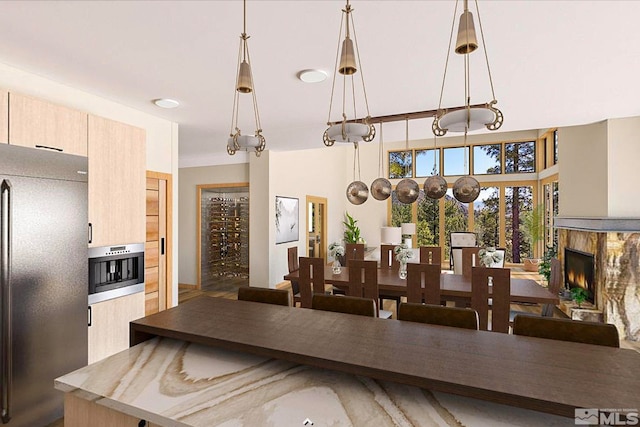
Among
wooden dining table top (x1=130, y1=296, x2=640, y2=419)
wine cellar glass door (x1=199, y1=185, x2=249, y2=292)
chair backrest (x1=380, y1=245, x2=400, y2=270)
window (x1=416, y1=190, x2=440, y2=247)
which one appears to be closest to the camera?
wooden dining table top (x1=130, y1=296, x2=640, y2=419)

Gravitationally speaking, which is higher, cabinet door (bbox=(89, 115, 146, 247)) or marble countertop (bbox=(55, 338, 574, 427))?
cabinet door (bbox=(89, 115, 146, 247))

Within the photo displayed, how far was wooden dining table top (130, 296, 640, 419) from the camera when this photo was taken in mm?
1062

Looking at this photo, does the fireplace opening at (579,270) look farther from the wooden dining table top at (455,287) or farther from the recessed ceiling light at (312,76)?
the recessed ceiling light at (312,76)

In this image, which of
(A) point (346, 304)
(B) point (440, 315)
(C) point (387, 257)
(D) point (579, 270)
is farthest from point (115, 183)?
(D) point (579, 270)

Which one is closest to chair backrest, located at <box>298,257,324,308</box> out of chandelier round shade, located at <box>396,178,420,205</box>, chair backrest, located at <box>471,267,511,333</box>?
chandelier round shade, located at <box>396,178,420,205</box>

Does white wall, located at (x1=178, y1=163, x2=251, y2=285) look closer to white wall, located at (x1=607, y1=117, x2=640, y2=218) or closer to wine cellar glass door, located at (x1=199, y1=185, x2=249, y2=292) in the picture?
wine cellar glass door, located at (x1=199, y1=185, x2=249, y2=292)

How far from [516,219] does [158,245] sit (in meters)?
8.51

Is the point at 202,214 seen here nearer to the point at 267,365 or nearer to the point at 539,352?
the point at 267,365

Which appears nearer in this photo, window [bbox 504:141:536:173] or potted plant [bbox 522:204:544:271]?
potted plant [bbox 522:204:544:271]

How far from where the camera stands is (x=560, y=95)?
3.13 meters

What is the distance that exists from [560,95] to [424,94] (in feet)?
4.19

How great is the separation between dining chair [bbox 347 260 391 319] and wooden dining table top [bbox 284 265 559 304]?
24cm

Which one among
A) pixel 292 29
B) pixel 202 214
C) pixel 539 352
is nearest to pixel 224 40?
pixel 292 29

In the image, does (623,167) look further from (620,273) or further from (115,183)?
(115,183)
